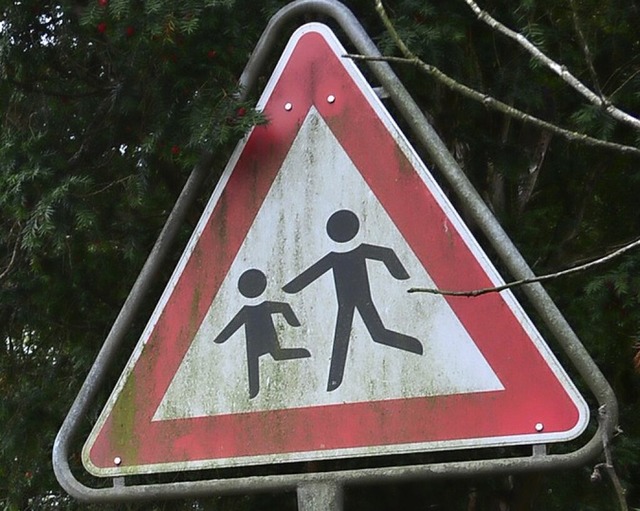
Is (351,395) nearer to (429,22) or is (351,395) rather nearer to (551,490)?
(429,22)

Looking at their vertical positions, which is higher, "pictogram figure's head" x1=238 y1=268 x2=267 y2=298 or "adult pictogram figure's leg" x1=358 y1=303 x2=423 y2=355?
"pictogram figure's head" x1=238 y1=268 x2=267 y2=298

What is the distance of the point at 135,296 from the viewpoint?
192cm

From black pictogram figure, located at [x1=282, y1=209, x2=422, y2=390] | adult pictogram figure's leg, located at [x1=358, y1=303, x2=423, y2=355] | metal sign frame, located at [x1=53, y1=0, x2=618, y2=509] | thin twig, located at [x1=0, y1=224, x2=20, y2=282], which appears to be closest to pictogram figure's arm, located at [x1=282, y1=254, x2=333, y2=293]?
black pictogram figure, located at [x1=282, y1=209, x2=422, y2=390]

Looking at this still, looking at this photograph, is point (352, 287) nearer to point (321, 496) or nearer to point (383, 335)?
point (383, 335)

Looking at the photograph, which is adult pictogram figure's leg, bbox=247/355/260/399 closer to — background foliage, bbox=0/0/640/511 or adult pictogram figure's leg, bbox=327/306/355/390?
adult pictogram figure's leg, bbox=327/306/355/390

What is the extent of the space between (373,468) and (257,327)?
312 mm

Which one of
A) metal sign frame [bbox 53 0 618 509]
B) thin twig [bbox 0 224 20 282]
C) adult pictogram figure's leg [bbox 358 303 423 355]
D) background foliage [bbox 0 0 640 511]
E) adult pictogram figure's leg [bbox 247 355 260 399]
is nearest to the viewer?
metal sign frame [bbox 53 0 618 509]

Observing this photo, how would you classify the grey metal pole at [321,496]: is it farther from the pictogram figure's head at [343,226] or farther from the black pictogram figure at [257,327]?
the pictogram figure's head at [343,226]

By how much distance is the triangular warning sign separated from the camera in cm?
164

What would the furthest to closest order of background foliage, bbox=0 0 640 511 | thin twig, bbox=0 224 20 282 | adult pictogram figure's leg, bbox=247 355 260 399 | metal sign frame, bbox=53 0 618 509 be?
thin twig, bbox=0 224 20 282 < background foliage, bbox=0 0 640 511 < adult pictogram figure's leg, bbox=247 355 260 399 < metal sign frame, bbox=53 0 618 509

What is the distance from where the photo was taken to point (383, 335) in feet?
5.54

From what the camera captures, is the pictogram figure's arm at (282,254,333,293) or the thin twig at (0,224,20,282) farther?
the thin twig at (0,224,20,282)

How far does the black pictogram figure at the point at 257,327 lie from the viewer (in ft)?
5.79

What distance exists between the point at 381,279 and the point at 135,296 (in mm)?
491
